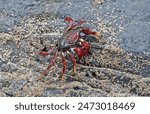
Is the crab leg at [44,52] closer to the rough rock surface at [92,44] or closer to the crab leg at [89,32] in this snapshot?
the rough rock surface at [92,44]

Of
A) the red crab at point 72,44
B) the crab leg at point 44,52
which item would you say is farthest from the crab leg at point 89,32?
the crab leg at point 44,52

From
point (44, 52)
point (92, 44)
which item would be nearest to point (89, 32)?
point (92, 44)

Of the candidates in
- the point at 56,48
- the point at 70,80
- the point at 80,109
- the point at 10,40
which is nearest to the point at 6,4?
the point at 10,40

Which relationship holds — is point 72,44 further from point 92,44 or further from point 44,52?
point 44,52

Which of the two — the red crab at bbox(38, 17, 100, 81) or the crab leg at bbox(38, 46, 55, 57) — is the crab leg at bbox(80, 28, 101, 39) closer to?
the red crab at bbox(38, 17, 100, 81)

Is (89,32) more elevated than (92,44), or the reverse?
(89,32)
